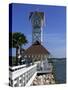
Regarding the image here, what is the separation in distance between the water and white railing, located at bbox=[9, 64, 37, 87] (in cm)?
17

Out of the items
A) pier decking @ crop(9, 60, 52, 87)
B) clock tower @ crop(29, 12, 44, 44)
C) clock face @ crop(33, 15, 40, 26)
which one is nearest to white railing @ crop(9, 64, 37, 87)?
pier decking @ crop(9, 60, 52, 87)

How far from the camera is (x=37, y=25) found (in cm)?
237

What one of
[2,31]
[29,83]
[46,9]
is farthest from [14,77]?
[46,9]

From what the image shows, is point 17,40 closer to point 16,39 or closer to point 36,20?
→ point 16,39

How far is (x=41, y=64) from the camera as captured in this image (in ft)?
7.77

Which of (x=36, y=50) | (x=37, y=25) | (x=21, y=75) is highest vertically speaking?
(x=37, y=25)

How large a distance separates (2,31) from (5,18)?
0.32ft

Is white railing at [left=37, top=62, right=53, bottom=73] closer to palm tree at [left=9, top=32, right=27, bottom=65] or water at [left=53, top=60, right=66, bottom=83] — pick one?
water at [left=53, top=60, right=66, bottom=83]

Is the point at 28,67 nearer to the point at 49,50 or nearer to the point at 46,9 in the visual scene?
the point at 49,50

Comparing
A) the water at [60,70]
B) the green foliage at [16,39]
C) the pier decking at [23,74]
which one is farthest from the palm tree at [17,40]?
the water at [60,70]

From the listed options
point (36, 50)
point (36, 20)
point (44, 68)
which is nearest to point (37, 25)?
point (36, 20)

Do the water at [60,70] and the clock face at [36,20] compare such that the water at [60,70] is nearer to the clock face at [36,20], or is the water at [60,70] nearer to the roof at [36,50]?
the roof at [36,50]

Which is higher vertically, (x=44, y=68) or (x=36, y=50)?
(x=36, y=50)

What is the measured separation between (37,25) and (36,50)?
19 cm
